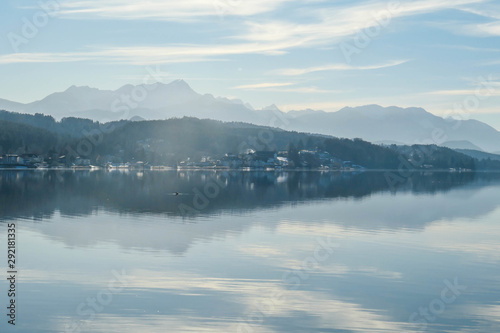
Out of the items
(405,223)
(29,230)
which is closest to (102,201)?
(29,230)

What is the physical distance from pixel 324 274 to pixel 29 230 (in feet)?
65.9

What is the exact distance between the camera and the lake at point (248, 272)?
1800 centimetres

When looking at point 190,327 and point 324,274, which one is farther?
point 324,274

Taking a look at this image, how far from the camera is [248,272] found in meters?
24.3

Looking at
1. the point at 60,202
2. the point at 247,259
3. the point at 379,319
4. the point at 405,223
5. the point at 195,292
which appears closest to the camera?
the point at 379,319

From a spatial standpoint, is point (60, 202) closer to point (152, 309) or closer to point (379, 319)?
point (152, 309)

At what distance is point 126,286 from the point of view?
70.5 feet

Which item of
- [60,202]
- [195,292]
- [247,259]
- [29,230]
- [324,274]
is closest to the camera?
[195,292]

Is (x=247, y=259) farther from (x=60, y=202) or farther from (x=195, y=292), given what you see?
(x=60, y=202)

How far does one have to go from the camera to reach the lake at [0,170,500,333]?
18.0m

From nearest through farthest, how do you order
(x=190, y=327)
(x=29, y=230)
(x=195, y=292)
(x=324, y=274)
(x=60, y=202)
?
(x=190, y=327)
(x=195, y=292)
(x=324, y=274)
(x=29, y=230)
(x=60, y=202)

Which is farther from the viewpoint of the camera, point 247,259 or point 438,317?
point 247,259

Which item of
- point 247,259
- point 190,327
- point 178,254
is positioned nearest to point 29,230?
point 178,254

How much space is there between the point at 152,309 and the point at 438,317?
948 cm
